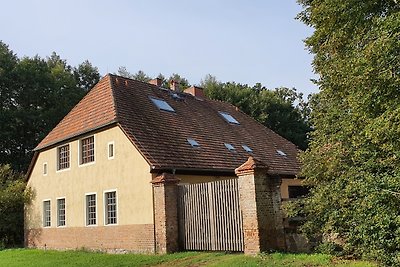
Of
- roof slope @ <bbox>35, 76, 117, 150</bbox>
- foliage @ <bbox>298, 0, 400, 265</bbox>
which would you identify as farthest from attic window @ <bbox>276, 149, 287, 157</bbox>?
foliage @ <bbox>298, 0, 400, 265</bbox>

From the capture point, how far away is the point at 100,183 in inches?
804

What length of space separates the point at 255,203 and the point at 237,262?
186 centimetres

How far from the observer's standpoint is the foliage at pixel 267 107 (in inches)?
1745

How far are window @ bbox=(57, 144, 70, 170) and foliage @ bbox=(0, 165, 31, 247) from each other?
336cm

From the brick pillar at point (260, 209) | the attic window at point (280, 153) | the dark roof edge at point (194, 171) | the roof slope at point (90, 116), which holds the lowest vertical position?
the brick pillar at point (260, 209)

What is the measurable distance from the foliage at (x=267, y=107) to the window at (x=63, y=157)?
2316 centimetres

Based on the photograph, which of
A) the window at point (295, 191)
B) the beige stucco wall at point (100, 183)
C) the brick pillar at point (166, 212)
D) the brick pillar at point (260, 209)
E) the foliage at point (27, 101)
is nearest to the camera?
the brick pillar at point (260, 209)

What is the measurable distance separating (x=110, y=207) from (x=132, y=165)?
2.60 meters

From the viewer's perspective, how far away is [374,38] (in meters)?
10.6

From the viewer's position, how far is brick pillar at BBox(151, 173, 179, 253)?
54.2 ft

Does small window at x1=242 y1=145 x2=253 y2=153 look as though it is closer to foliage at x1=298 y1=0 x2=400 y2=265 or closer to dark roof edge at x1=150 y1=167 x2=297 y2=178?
dark roof edge at x1=150 y1=167 x2=297 y2=178

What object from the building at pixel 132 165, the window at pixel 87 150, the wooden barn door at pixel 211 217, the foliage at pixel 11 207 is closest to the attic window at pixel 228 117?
the building at pixel 132 165

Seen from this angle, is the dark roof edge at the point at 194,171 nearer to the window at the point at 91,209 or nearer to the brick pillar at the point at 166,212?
the brick pillar at the point at 166,212

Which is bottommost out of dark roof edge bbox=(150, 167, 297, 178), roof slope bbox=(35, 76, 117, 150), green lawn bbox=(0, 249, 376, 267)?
green lawn bbox=(0, 249, 376, 267)
